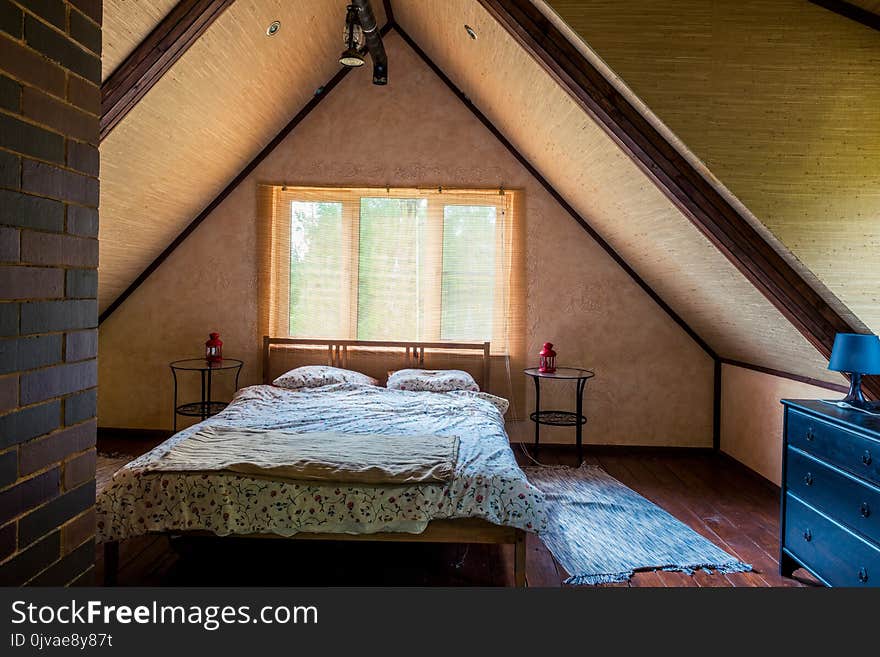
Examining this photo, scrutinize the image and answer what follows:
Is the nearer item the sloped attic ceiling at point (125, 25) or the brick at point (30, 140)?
the brick at point (30, 140)

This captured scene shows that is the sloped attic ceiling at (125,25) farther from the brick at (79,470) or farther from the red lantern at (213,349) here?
the red lantern at (213,349)

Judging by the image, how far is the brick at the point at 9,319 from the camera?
3.34 ft

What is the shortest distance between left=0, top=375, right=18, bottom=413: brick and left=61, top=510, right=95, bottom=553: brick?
0.28m

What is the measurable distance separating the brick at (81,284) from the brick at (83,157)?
19 centimetres

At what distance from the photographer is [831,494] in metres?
2.46

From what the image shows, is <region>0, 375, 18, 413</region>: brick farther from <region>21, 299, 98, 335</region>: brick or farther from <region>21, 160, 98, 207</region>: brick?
<region>21, 160, 98, 207</region>: brick

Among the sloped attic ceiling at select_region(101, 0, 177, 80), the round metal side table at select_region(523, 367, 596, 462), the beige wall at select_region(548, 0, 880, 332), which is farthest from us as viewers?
the round metal side table at select_region(523, 367, 596, 462)

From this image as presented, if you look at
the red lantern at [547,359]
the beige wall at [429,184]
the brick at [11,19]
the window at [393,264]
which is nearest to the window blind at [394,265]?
the window at [393,264]

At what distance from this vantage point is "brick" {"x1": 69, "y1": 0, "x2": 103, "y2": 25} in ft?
3.89

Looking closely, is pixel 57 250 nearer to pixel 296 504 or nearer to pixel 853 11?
pixel 296 504

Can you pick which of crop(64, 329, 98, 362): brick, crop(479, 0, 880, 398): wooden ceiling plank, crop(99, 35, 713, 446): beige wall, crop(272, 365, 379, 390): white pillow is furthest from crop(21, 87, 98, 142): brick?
crop(99, 35, 713, 446): beige wall

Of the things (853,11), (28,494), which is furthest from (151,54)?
(853,11)

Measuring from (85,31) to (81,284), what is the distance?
1.60 ft

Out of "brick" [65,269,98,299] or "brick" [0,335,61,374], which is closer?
"brick" [0,335,61,374]
